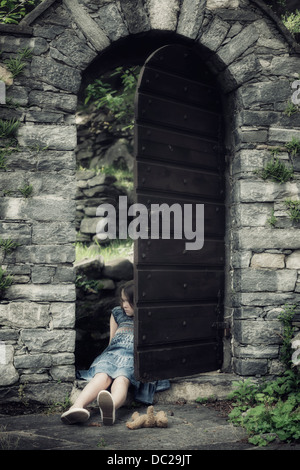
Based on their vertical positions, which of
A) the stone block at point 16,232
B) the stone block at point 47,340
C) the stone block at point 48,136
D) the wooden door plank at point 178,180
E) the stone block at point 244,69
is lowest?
the stone block at point 47,340

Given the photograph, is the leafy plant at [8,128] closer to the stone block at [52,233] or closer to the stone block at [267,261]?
the stone block at [52,233]

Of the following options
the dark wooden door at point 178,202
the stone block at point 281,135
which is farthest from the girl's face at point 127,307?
the stone block at point 281,135

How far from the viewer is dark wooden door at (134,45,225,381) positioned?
416cm

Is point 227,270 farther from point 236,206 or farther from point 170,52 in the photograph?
point 170,52

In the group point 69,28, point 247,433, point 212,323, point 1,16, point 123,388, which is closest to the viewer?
point 247,433

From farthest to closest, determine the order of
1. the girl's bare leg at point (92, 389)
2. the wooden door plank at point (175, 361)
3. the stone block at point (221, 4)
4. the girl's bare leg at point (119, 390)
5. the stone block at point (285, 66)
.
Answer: the stone block at point (285, 66) → the stone block at point (221, 4) → the wooden door plank at point (175, 361) → the girl's bare leg at point (119, 390) → the girl's bare leg at point (92, 389)

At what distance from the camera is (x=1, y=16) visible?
5.01 meters

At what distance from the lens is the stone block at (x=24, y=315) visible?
3941 millimetres

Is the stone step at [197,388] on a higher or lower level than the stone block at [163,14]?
lower

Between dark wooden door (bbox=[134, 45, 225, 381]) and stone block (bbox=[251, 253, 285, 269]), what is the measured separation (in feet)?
1.10

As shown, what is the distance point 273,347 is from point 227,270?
78cm

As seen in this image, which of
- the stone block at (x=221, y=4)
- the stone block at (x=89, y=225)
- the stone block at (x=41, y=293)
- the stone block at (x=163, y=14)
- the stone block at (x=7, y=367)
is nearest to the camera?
the stone block at (x=7, y=367)

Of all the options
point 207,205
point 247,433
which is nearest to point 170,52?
point 207,205

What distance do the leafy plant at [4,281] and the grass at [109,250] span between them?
2.78 m
